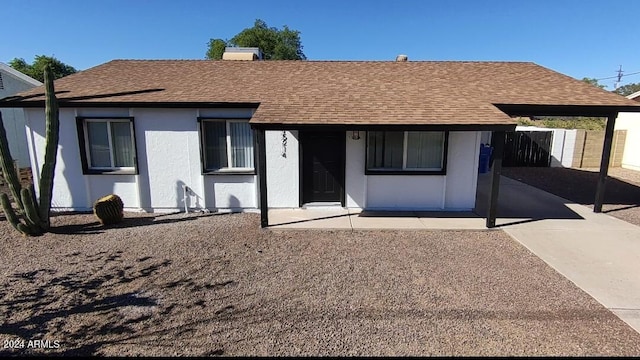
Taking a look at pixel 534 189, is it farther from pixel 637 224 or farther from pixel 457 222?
pixel 457 222

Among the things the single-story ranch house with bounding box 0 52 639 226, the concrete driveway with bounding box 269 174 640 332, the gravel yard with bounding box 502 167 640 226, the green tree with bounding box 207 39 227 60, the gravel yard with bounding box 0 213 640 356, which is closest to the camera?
the gravel yard with bounding box 0 213 640 356

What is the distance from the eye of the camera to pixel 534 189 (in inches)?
447

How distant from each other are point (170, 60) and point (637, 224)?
47.1 ft

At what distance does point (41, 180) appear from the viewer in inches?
270

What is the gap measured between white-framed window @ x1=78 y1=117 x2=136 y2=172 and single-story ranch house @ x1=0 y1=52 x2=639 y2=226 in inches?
1.0

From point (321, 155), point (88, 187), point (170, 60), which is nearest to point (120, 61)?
point (170, 60)

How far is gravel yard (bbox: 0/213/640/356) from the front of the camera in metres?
3.55

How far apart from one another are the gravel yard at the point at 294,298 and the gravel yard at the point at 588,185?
5179 mm

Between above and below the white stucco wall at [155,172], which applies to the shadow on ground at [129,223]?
below

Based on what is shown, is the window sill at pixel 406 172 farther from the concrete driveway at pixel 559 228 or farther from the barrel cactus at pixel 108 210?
the barrel cactus at pixel 108 210

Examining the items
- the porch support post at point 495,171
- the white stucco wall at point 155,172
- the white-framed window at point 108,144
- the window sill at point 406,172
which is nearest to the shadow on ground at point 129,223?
the white stucco wall at point 155,172

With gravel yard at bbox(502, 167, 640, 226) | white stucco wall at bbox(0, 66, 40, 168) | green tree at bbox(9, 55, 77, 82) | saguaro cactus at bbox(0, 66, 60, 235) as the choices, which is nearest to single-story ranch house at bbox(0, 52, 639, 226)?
saguaro cactus at bbox(0, 66, 60, 235)

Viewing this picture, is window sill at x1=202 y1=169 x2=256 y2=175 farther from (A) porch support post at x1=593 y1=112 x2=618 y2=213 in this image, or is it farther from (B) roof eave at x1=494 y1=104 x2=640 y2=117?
(A) porch support post at x1=593 y1=112 x2=618 y2=213

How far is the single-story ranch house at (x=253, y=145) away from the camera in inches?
320
